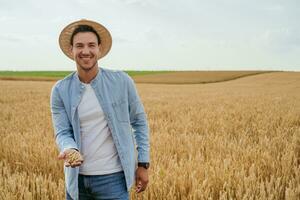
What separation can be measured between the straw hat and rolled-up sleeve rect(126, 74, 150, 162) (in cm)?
31

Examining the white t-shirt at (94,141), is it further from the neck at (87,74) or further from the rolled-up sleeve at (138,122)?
the rolled-up sleeve at (138,122)

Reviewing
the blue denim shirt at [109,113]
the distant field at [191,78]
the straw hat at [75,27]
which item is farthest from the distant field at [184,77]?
the blue denim shirt at [109,113]

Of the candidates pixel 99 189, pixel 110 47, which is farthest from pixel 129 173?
pixel 110 47

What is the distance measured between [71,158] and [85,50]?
727 millimetres

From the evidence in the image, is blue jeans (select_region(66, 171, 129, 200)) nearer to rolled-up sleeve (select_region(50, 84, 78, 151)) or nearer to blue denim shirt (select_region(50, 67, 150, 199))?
blue denim shirt (select_region(50, 67, 150, 199))

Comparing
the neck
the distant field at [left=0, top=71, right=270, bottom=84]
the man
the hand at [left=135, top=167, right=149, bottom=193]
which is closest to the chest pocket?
the man

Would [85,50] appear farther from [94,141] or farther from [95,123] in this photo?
[94,141]

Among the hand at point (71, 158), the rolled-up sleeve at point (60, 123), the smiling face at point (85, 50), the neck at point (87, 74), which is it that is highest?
the smiling face at point (85, 50)

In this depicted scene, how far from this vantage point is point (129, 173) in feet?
8.91

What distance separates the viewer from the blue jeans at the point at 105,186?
2.65m

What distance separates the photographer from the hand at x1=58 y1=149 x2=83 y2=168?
238 centimetres

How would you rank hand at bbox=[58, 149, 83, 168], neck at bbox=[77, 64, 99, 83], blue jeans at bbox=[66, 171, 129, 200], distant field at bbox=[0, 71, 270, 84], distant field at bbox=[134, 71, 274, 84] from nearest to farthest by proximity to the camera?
hand at bbox=[58, 149, 83, 168]
blue jeans at bbox=[66, 171, 129, 200]
neck at bbox=[77, 64, 99, 83]
distant field at bbox=[134, 71, 274, 84]
distant field at bbox=[0, 71, 270, 84]

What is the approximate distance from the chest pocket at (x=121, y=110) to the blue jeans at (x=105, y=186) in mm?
363

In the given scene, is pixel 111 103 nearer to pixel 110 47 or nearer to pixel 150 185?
pixel 110 47
